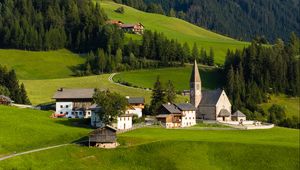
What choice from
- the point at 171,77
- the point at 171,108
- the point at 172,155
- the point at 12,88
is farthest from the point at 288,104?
the point at 172,155

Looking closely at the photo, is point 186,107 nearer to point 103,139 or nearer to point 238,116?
point 238,116

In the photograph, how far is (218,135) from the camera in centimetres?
11181

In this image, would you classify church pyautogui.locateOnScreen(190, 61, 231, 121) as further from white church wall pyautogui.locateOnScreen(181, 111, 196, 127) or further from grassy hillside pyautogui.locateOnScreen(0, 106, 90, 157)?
grassy hillside pyautogui.locateOnScreen(0, 106, 90, 157)

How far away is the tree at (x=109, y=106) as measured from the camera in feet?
357

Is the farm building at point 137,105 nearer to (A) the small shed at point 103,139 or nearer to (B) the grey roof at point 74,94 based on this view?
(B) the grey roof at point 74,94

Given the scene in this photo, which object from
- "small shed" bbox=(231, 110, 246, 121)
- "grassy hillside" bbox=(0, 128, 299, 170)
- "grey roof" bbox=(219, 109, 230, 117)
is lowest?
"grassy hillside" bbox=(0, 128, 299, 170)

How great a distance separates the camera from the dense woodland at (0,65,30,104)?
478 ft

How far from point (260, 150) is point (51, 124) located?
1641 inches

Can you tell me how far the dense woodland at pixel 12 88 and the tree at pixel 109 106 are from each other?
139ft

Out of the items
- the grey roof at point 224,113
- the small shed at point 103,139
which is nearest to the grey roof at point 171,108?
the grey roof at point 224,113

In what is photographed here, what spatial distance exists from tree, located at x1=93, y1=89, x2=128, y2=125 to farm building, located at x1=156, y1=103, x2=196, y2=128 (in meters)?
14.7

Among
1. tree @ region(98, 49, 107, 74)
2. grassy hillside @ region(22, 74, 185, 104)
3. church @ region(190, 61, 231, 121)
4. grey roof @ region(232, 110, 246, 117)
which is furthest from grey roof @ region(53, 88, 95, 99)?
tree @ region(98, 49, 107, 74)

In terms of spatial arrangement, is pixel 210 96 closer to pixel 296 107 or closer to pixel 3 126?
pixel 296 107

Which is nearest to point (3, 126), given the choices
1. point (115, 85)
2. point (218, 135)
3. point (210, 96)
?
point (218, 135)
